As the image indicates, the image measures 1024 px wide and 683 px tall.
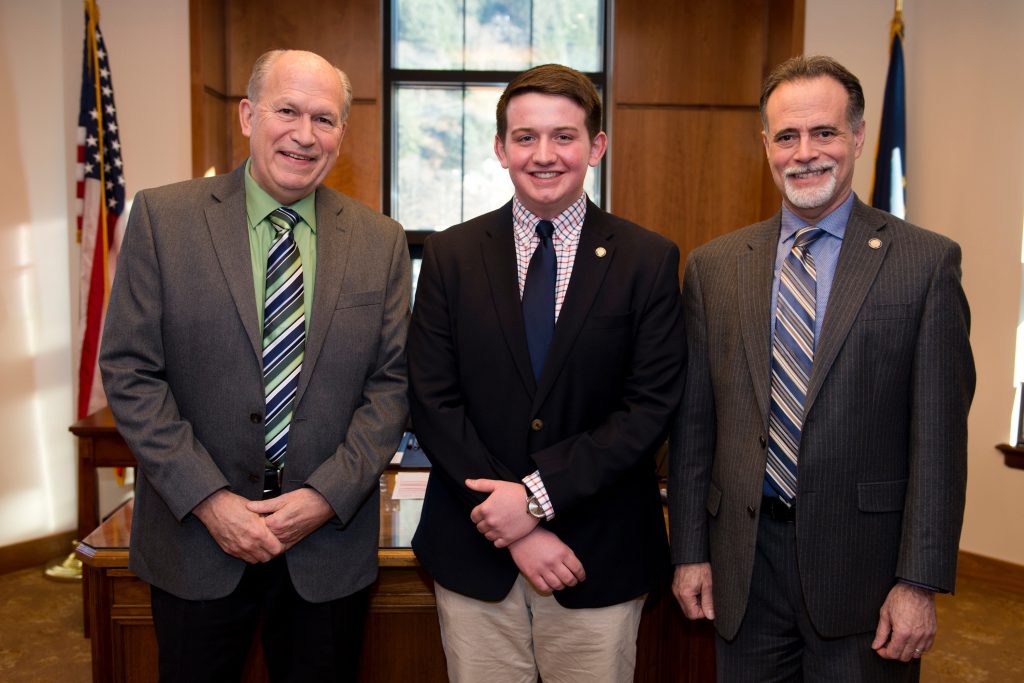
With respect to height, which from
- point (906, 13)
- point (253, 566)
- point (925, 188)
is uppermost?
point (906, 13)

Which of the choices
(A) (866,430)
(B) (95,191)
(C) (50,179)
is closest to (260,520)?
(A) (866,430)

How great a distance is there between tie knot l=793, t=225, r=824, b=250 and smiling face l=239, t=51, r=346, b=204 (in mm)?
1014

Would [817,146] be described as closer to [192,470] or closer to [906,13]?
[192,470]

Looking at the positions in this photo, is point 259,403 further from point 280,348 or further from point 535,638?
point 535,638

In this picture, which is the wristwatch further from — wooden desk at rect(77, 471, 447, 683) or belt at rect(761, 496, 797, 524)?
wooden desk at rect(77, 471, 447, 683)

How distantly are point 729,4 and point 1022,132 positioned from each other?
1.87 meters

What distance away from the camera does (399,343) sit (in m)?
1.92

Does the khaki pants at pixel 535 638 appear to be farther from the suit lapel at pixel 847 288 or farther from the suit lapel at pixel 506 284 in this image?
the suit lapel at pixel 847 288

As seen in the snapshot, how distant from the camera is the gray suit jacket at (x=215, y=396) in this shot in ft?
5.80

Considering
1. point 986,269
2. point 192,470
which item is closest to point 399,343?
point 192,470

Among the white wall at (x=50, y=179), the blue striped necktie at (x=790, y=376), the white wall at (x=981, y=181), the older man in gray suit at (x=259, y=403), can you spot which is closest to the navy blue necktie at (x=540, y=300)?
the older man in gray suit at (x=259, y=403)

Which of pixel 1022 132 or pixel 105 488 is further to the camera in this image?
pixel 105 488

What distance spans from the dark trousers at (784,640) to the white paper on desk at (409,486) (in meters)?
1.14

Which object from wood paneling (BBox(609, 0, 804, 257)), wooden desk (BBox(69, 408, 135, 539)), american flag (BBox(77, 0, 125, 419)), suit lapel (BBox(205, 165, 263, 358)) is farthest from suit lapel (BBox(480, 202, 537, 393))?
wood paneling (BBox(609, 0, 804, 257))
